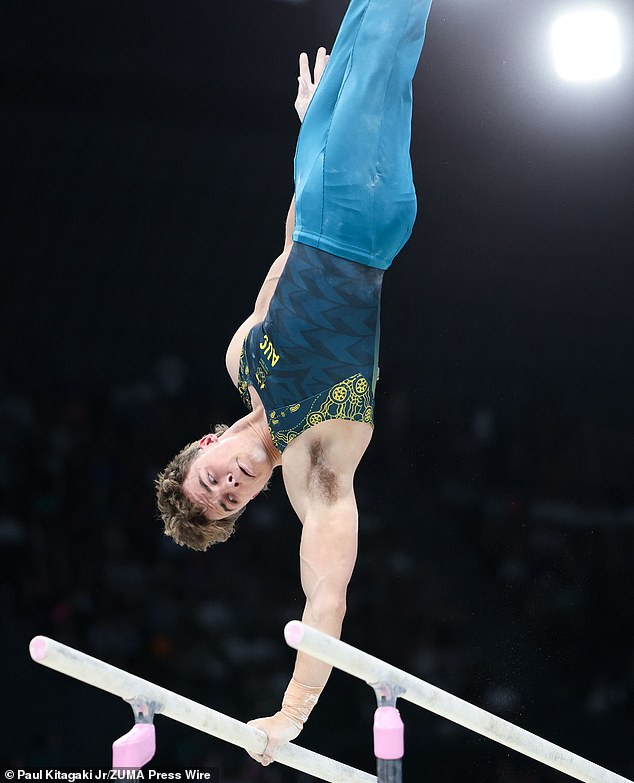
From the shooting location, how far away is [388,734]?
8.18ft

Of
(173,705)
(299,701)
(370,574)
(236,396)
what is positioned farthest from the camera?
(236,396)

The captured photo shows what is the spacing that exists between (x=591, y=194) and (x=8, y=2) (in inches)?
128

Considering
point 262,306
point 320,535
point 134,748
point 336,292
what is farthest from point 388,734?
point 262,306

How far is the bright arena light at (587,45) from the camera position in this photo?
18.4 feet

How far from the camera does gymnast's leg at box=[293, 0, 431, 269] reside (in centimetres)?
333

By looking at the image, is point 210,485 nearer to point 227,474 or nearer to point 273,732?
point 227,474

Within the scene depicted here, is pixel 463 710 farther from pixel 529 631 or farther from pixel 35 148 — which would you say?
pixel 35 148

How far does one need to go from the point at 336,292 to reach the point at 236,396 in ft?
8.36

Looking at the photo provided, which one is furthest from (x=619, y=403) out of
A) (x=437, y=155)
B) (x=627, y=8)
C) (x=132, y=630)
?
(x=132, y=630)

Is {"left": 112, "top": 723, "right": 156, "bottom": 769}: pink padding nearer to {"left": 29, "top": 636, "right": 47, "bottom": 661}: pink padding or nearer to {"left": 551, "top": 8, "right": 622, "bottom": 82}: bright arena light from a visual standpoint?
{"left": 29, "top": 636, "right": 47, "bottom": 661}: pink padding

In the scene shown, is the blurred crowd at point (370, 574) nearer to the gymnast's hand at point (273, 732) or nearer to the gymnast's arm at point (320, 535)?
the gymnast's arm at point (320, 535)

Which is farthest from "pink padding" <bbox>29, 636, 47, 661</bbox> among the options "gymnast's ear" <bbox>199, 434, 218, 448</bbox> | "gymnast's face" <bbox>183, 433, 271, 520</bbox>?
"gymnast's ear" <bbox>199, 434, 218, 448</bbox>

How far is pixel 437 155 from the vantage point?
5.59 meters

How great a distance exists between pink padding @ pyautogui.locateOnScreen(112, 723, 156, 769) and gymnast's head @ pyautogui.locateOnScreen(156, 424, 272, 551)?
108 cm
